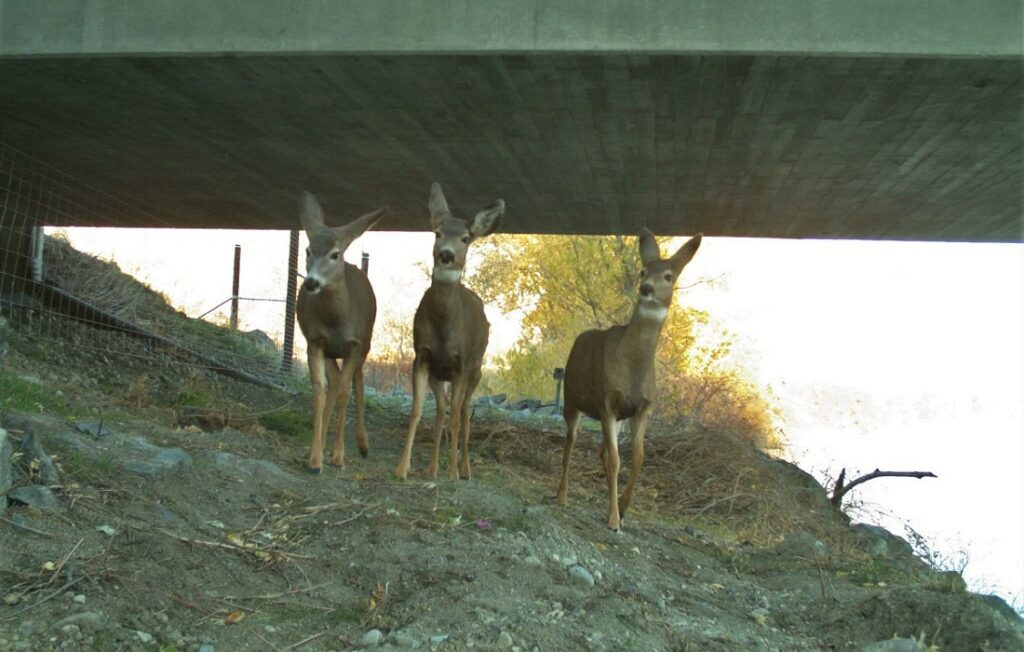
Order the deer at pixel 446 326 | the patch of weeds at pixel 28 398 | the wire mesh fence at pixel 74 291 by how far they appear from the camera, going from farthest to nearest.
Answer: the wire mesh fence at pixel 74 291, the deer at pixel 446 326, the patch of weeds at pixel 28 398

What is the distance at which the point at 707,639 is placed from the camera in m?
5.29

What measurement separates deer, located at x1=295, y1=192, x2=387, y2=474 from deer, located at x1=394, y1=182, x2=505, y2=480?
22.3 inches

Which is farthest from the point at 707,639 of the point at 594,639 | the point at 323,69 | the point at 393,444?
the point at 393,444

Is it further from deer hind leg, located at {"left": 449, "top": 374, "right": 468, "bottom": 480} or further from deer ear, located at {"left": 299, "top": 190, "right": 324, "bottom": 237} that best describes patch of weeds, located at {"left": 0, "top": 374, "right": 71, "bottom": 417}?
deer hind leg, located at {"left": 449, "top": 374, "right": 468, "bottom": 480}

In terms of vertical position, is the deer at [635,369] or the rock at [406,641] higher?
the deer at [635,369]

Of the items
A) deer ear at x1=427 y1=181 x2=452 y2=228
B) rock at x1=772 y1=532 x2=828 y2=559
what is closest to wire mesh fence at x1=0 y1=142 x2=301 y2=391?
deer ear at x1=427 y1=181 x2=452 y2=228

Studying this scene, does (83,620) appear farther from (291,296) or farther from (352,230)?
(291,296)

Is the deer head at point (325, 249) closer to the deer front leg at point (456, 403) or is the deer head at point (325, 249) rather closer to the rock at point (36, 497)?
the deer front leg at point (456, 403)

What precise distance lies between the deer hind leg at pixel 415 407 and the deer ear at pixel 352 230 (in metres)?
1.13

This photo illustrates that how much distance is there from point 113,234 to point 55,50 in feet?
30.4

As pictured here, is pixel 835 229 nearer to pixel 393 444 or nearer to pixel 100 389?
pixel 393 444

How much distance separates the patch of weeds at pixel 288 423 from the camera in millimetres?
10523

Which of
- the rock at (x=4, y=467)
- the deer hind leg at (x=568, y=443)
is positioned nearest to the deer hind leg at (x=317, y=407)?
the deer hind leg at (x=568, y=443)

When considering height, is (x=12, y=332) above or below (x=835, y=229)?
below
